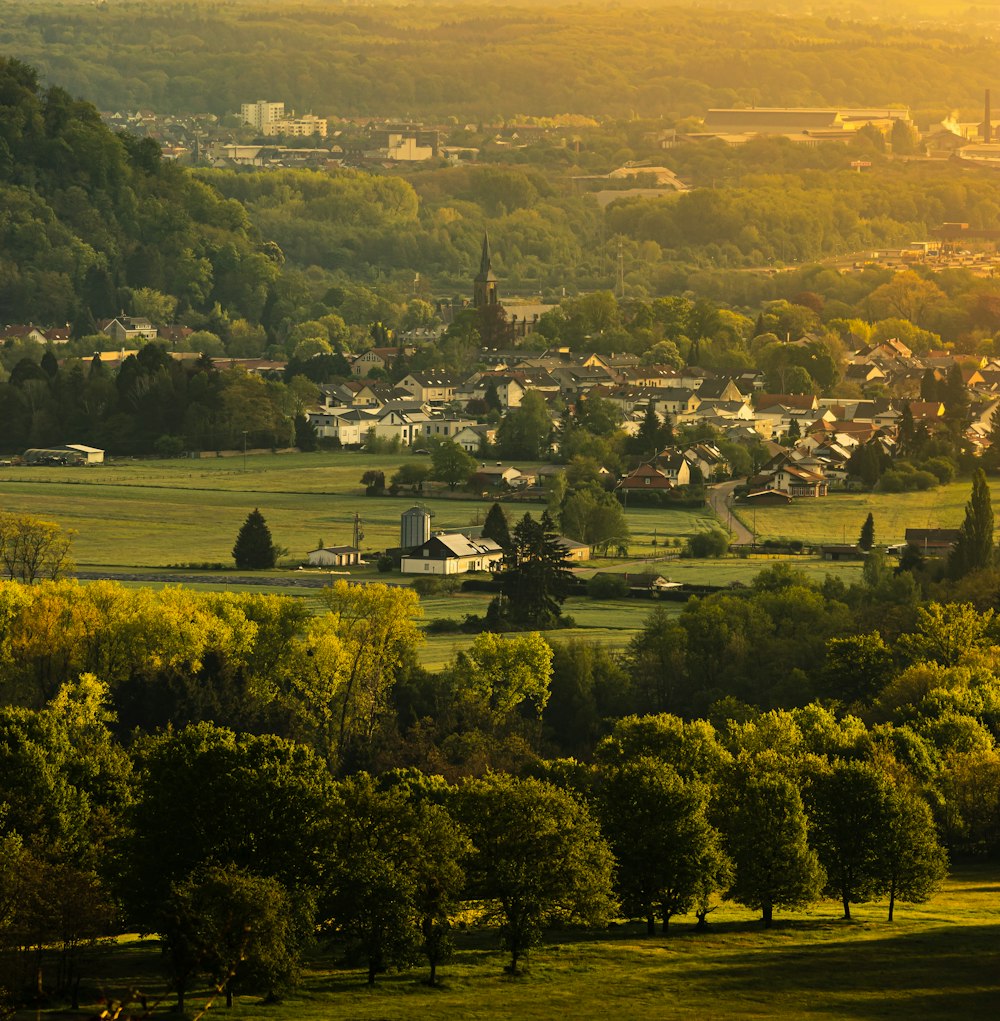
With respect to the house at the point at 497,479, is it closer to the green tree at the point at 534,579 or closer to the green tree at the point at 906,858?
the green tree at the point at 534,579

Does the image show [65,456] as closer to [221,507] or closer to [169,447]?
[169,447]

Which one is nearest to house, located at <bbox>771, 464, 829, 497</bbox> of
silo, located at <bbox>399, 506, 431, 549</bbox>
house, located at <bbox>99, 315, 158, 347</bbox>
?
silo, located at <bbox>399, 506, 431, 549</bbox>

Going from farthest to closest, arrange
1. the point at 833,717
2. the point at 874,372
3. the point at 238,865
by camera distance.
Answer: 1. the point at 874,372
2. the point at 833,717
3. the point at 238,865

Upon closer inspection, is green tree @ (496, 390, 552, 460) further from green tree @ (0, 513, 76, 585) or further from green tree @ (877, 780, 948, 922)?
green tree @ (877, 780, 948, 922)

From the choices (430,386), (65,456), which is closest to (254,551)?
(65,456)

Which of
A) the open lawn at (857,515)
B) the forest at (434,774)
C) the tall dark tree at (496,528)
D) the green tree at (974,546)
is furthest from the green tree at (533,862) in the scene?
the open lawn at (857,515)

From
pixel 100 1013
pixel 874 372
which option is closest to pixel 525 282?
pixel 874 372

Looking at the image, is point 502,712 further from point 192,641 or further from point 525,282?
point 525,282
